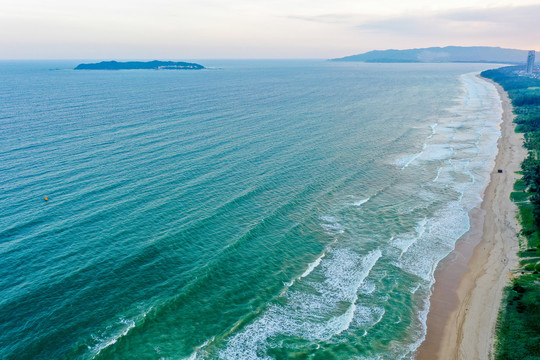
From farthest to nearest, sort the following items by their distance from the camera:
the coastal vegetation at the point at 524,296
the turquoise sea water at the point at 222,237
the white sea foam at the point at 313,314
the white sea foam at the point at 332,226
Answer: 1. the white sea foam at the point at 332,226
2. the turquoise sea water at the point at 222,237
3. the white sea foam at the point at 313,314
4. the coastal vegetation at the point at 524,296

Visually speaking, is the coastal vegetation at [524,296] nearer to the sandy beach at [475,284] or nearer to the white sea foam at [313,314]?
the sandy beach at [475,284]

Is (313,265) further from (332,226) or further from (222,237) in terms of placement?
(222,237)

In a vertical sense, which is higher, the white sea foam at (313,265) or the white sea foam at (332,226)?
the white sea foam at (332,226)

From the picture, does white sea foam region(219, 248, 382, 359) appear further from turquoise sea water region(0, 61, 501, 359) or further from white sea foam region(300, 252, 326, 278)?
white sea foam region(300, 252, 326, 278)

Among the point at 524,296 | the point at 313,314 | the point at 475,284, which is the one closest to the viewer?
the point at 313,314

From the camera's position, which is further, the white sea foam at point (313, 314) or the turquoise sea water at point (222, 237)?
the turquoise sea water at point (222, 237)

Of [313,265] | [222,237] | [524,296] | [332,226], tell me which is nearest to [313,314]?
[313,265]

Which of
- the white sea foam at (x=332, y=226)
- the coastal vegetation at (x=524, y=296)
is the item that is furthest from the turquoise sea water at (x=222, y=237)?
the coastal vegetation at (x=524, y=296)
